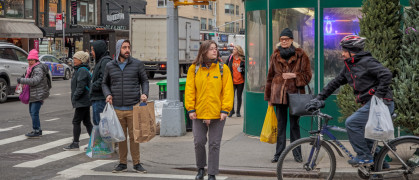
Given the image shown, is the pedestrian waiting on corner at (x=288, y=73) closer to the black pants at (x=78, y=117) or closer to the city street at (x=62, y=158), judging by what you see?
the city street at (x=62, y=158)

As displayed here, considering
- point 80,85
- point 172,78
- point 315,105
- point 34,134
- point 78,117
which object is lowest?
point 34,134

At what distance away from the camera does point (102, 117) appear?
761 centimetres

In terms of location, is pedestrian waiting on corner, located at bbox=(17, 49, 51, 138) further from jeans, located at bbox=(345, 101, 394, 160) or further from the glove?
jeans, located at bbox=(345, 101, 394, 160)

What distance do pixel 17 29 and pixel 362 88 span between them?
3453cm

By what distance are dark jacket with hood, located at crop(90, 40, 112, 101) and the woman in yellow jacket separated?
2449mm

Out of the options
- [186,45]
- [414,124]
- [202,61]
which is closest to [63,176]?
[202,61]

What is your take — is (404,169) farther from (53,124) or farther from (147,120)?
(53,124)

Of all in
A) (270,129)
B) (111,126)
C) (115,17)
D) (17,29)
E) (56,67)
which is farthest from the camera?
(115,17)

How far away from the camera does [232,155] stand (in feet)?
29.4

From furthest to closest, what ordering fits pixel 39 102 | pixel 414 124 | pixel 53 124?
pixel 53 124 < pixel 39 102 < pixel 414 124

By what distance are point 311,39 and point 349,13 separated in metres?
0.77

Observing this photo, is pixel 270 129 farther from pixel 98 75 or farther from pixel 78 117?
pixel 78 117

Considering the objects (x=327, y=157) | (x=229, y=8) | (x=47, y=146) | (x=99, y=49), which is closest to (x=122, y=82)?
(x=99, y=49)

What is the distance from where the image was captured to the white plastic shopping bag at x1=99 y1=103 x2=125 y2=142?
297 inches
